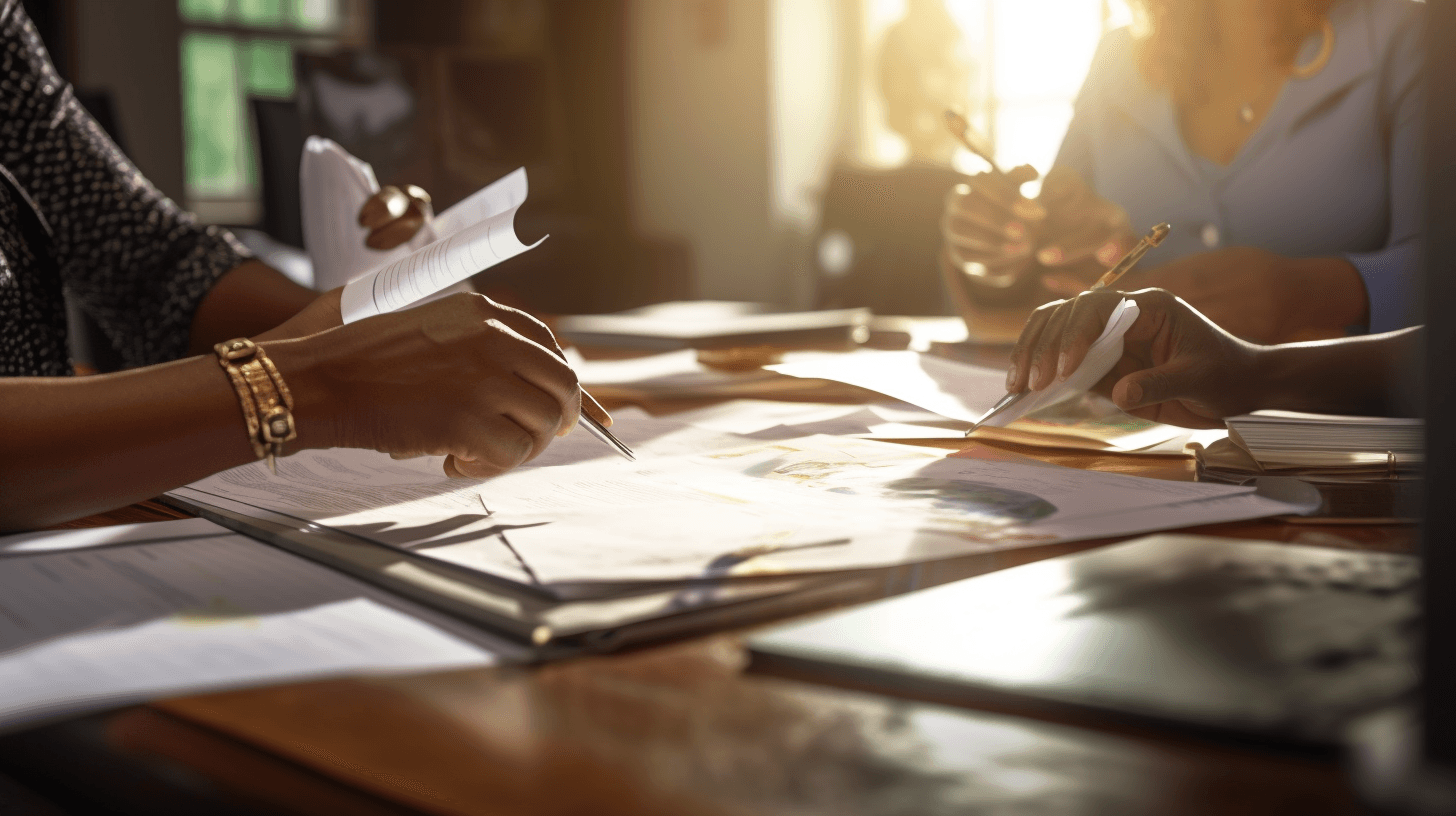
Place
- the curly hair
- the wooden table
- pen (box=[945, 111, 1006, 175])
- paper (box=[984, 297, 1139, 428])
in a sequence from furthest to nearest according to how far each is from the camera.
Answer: the curly hair, pen (box=[945, 111, 1006, 175]), paper (box=[984, 297, 1139, 428]), the wooden table

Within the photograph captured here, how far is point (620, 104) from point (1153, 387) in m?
4.68

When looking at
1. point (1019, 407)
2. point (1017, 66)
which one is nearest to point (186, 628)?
point (1019, 407)

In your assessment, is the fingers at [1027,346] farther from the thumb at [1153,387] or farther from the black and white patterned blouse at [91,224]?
the black and white patterned blouse at [91,224]

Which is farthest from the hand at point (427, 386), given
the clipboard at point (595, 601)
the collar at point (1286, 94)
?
the collar at point (1286, 94)

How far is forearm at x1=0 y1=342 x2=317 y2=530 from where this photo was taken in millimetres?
502

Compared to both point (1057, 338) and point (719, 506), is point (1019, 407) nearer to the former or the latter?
point (1057, 338)

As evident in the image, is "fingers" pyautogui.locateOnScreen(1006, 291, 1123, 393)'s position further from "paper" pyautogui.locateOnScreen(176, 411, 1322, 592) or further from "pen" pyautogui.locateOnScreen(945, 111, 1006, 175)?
"pen" pyautogui.locateOnScreen(945, 111, 1006, 175)

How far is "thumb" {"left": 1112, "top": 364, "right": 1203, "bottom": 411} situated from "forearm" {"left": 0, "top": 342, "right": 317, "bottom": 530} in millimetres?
453

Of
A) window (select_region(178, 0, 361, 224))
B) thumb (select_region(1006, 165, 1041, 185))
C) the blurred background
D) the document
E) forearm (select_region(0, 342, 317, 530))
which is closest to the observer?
forearm (select_region(0, 342, 317, 530))

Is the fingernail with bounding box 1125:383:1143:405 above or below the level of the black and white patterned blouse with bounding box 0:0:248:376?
below

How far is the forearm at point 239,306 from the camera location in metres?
1.05

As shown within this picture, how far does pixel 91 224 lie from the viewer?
1073mm

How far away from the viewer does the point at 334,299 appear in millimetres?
779

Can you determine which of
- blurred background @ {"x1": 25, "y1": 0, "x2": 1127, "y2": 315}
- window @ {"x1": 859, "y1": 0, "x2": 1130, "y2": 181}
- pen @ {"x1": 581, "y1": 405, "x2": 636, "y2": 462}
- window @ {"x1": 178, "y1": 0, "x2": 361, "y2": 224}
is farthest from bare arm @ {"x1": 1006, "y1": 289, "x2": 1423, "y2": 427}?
window @ {"x1": 178, "y1": 0, "x2": 361, "y2": 224}
